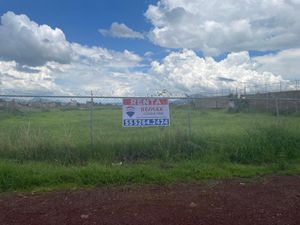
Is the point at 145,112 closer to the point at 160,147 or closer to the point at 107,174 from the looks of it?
the point at 160,147

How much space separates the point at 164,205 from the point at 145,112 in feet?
13.6

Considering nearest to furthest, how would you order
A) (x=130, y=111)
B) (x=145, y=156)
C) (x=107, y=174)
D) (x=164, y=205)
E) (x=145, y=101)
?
(x=164, y=205)
(x=107, y=174)
(x=145, y=156)
(x=130, y=111)
(x=145, y=101)

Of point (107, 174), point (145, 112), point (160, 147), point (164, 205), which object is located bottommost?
point (164, 205)

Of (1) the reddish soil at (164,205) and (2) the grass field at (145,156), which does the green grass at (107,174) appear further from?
(1) the reddish soil at (164,205)

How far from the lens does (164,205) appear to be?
18.2 ft

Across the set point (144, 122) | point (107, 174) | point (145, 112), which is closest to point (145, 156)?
point (144, 122)

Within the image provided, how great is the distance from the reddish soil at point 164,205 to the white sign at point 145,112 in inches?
114

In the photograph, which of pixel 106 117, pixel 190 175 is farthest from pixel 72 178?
pixel 106 117

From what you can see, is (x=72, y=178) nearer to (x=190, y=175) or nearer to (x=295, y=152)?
(x=190, y=175)

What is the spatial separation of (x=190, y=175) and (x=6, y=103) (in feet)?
19.3

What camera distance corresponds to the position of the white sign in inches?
365

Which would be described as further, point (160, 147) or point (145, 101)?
point (145, 101)

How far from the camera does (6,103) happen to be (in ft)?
32.9

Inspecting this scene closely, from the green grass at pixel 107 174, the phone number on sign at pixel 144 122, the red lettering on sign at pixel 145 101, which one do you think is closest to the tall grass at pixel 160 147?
the phone number on sign at pixel 144 122
